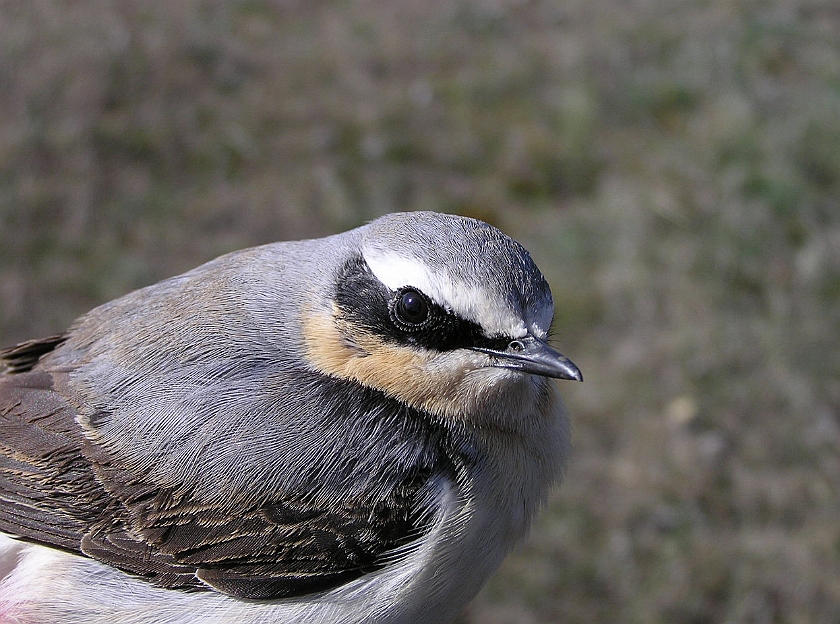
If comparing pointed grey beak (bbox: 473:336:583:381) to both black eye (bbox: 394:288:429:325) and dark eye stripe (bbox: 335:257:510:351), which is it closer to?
dark eye stripe (bbox: 335:257:510:351)

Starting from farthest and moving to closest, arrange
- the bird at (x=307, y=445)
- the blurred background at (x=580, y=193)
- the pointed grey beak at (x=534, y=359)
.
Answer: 1. the blurred background at (x=580, y=193)
2. the bird at (x=307, y=445)
3. the pointed grey beak at (x=534, y=359)

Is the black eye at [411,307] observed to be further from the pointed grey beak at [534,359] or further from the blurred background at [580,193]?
the blurred background at [580,193]

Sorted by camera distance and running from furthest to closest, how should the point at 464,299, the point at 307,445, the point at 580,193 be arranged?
the point at 580,193, the point at 307,445, the point at 464,299

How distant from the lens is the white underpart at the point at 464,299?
2.35 metres

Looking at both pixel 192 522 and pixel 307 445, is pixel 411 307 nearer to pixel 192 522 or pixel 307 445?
pixel 307 445

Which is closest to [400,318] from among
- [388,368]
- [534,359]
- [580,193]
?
[388,368]

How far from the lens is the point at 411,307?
2.41m

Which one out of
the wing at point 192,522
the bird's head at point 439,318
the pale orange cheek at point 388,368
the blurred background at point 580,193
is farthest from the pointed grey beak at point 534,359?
the blurred background at point 580,193

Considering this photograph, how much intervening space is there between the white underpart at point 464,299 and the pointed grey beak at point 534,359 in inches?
1.3

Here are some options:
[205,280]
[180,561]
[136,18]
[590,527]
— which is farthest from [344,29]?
[180,561]

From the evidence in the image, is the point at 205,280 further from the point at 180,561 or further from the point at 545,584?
the point at 545,584

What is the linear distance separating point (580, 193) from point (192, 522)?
216 inches

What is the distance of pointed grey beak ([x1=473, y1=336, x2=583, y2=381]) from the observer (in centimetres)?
235

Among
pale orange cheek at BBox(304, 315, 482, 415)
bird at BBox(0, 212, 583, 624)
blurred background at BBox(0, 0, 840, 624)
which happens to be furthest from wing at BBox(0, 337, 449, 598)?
blurred background at BBox(0, 0, 840, 624)
